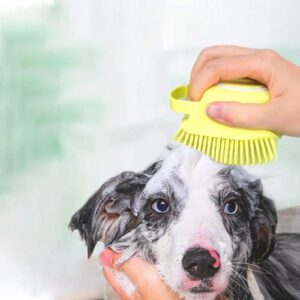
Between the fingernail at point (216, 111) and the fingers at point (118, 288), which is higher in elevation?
the fingernail at point (216, 111)

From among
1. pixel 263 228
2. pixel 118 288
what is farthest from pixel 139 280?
pixel 263 228

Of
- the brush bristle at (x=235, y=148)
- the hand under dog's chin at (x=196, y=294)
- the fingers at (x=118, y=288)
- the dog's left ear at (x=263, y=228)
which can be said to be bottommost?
the fingers at (x=118, y=288)

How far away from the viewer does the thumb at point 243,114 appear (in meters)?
0.57

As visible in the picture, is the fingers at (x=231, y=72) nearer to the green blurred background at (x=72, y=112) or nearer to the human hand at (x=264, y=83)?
the human hand at (x=264, y=83)

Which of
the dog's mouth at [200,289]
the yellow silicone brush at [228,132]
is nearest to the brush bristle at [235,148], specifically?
the yellow silicone brush at [228,132]

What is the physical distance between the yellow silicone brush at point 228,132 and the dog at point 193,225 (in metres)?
0.03

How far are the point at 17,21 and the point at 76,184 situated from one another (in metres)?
0.19

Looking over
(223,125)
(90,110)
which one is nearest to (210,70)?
(223,125)

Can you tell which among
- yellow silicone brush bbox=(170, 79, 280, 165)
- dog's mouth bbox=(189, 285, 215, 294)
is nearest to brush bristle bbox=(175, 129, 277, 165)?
yellow silicone brush bbox=(170, 79, 280, 165)

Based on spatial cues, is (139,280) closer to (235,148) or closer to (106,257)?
(106,257)

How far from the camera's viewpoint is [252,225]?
0.64m

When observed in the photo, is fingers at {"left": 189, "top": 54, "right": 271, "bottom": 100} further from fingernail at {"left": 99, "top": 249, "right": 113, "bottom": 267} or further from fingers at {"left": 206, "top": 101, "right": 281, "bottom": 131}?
fingernail at {"left": 99, "top": 249, "right": 113, "bottom": 267}

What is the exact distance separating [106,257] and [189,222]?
0.11 meters

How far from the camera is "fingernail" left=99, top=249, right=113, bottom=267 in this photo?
66 cm
